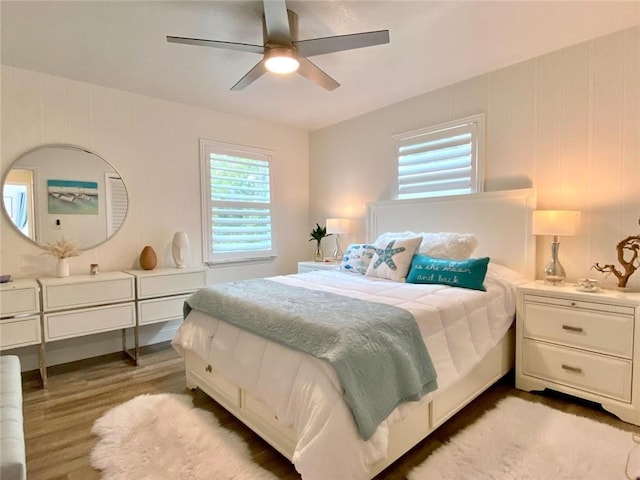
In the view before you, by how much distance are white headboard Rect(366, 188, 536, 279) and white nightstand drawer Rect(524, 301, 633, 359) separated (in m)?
0.49

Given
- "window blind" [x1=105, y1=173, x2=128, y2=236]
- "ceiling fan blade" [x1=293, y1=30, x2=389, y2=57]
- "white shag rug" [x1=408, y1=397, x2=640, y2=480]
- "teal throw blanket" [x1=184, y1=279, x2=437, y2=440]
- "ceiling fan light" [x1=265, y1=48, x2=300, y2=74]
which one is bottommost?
"white shag rug" [x1=408, y1=397, x2=640, y2=480]

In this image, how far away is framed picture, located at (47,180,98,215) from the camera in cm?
308

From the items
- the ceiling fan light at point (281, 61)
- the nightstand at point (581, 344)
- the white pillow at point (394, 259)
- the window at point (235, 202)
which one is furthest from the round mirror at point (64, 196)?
the nightstand at point (581, 344)

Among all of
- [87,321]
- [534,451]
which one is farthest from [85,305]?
[534,451]

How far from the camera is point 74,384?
2732 mm

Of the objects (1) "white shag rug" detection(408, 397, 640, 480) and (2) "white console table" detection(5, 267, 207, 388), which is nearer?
(1) "white shag rug" detection(408, 397, 640, 480)

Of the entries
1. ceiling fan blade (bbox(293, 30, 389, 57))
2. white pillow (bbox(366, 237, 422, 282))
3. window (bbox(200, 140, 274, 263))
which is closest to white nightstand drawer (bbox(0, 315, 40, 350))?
window (bbox(200, 140, 274, 263))

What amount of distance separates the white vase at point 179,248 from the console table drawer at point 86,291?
58cm

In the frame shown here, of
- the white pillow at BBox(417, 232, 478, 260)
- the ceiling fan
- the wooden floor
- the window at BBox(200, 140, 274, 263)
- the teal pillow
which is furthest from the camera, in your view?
the window at BBox(200, 140, 274, 263)

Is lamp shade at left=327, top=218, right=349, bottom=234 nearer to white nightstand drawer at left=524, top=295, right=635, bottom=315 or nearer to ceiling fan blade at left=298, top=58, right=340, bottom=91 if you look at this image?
ceiling fan blade at left=298, top=58, right=340, bottom=91

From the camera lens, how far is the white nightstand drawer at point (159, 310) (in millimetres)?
3168

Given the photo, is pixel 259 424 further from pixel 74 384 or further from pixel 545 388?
pixel 545 388

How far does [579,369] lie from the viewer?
229cm

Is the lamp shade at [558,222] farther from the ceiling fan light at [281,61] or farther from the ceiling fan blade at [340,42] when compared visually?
the ceiling fan light at [281,61]
